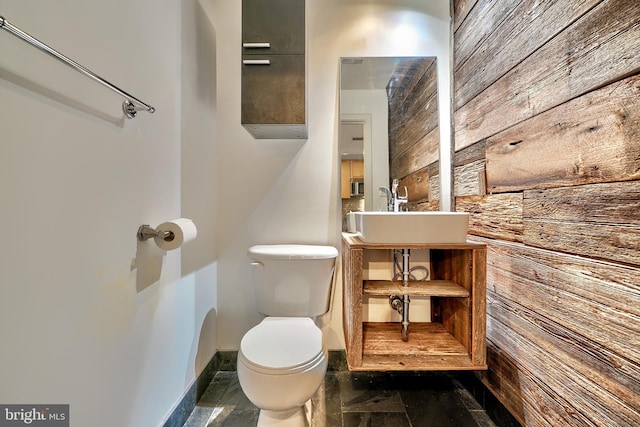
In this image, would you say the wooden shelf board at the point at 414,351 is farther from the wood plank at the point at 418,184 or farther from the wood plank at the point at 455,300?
the wood plank at the point at 418,184

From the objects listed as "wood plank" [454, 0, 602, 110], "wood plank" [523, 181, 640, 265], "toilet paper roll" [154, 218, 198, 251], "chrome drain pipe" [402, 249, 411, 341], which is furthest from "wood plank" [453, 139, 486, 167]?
"toilet paper roll" [154, 218, 198, 251]

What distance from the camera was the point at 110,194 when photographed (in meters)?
0.85

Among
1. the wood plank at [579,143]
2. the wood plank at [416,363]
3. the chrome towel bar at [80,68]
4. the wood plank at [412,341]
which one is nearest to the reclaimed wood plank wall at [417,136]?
the wood plank at [579,143]

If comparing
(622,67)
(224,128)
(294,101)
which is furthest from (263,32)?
(622,67)

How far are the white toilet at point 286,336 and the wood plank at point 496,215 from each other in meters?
0.76

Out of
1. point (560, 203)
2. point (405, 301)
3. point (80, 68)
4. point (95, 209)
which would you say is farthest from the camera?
point (405, 301)

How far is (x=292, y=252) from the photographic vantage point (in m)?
1.43

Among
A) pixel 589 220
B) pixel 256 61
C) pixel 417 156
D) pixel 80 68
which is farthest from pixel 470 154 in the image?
pixel 80 68

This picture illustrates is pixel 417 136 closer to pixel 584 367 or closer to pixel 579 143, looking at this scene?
pixel 579 143

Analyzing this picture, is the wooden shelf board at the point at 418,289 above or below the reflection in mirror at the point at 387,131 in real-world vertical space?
below

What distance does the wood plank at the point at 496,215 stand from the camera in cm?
112

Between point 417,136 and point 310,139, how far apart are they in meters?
0.65

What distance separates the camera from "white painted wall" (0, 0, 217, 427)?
605mm

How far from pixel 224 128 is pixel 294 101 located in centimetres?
54
